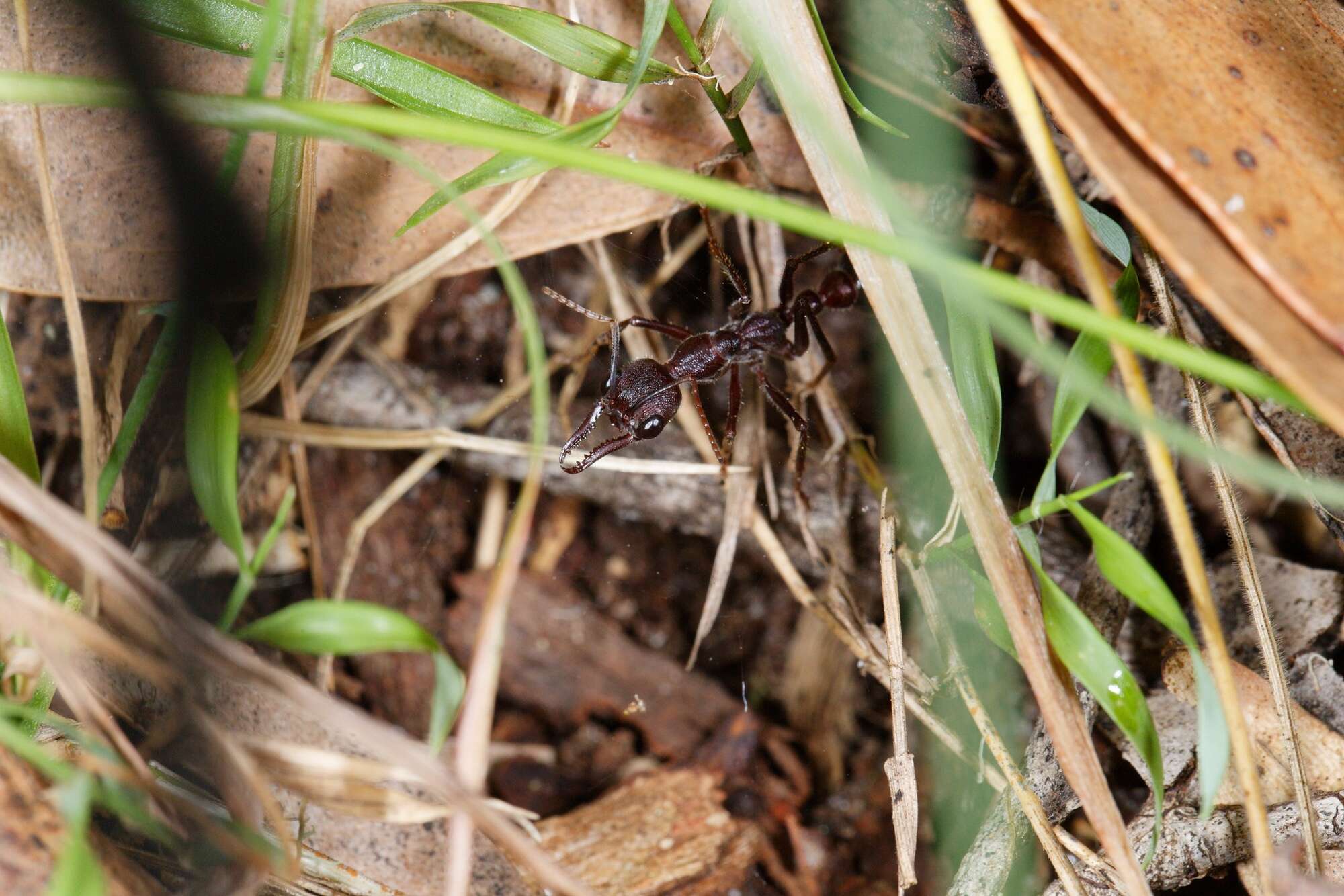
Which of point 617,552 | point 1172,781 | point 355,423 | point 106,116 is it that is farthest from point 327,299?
point 1172,781

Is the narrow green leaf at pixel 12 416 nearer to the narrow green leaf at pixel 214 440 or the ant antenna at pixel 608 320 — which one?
the narrow green leaf at pixel 214 440

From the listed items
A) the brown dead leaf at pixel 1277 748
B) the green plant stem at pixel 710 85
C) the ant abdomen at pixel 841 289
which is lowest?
the brown dead leaf at pixel 1277 748

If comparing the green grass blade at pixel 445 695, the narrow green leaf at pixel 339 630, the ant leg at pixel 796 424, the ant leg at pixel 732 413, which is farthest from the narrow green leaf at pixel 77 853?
the ant leg at pixel 796 424

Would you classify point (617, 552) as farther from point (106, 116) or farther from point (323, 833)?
point (106, 116)

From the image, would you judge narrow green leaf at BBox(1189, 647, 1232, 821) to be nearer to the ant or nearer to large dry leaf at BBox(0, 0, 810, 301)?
the ant

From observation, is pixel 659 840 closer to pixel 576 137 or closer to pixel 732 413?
pixel 732 413
